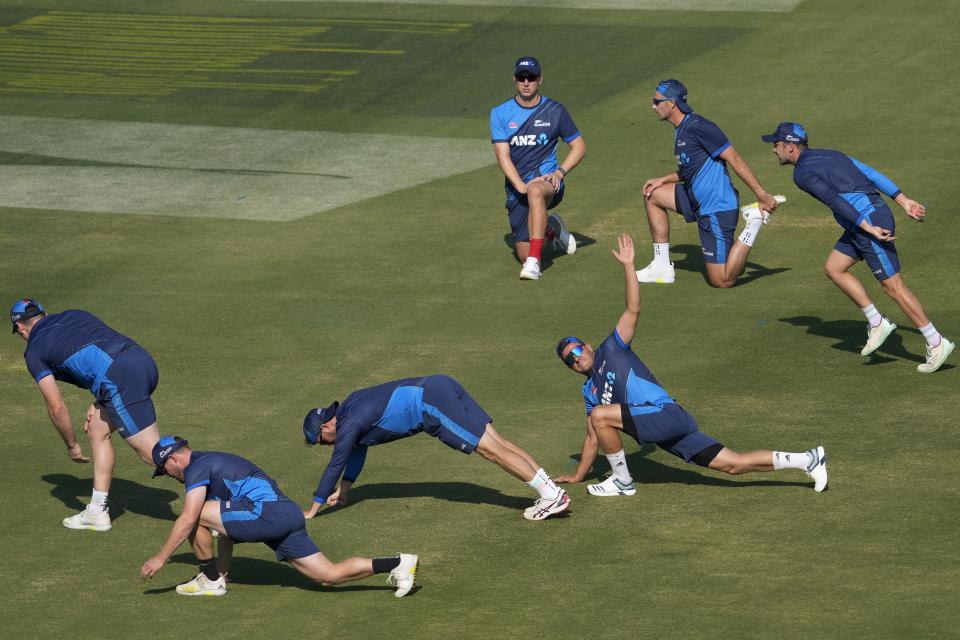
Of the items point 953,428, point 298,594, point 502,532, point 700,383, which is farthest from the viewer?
point 700,383

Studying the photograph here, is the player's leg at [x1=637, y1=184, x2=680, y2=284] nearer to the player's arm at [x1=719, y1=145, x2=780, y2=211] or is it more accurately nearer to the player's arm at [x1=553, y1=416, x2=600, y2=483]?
A: the player's arm at [x1=719, y1=145, x2=780, y2=211]

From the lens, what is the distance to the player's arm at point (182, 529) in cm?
1159

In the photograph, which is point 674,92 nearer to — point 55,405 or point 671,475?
point 671,475

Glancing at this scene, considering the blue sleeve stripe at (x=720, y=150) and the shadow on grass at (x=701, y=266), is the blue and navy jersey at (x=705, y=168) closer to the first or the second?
the blue sleeve stripe at (x=720, y=150)

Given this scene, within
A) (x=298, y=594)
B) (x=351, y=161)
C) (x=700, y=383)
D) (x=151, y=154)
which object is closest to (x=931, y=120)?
(x=351, y=161)

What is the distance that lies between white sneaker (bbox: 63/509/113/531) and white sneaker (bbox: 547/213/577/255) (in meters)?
8.50

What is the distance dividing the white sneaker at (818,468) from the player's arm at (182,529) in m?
5.15

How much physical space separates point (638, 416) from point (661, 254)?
6602 mm

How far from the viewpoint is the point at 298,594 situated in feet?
40.7

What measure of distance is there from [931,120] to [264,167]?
35.5 ft

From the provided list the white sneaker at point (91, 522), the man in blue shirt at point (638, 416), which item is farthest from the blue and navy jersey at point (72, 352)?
the man in blue shirt at point (638, 416)

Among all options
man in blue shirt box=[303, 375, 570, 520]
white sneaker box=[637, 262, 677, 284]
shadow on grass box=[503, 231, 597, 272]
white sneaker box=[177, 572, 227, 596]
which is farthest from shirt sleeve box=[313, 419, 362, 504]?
shadow on grass box=[503, 231, 597, 272]

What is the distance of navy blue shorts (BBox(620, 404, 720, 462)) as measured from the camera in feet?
43.4

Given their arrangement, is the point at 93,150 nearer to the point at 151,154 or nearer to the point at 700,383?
the point at 151,154
